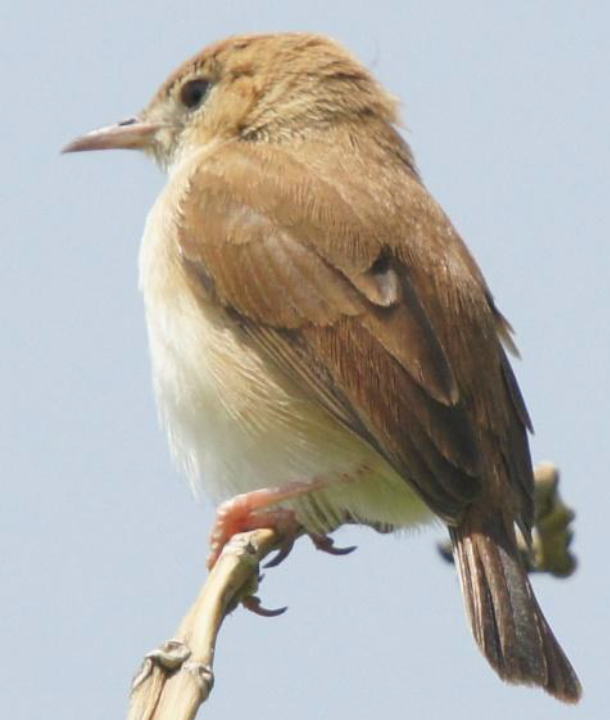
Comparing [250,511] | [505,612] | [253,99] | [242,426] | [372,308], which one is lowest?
[505,612]

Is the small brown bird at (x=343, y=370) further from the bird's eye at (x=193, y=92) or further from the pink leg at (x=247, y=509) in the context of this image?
the bird's eye at (x=193, y=92)

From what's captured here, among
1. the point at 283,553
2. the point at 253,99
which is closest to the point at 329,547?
the point at 283,553

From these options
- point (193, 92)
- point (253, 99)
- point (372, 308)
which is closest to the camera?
point (372, 308)

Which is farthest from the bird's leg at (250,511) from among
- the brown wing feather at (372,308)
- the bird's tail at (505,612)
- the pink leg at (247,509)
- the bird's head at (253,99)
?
the bird's head at (253,99)

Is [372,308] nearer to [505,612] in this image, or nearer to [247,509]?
[247,509]

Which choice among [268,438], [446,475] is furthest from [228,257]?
[446,475]

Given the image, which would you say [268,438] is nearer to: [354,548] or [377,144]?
[354,548]
